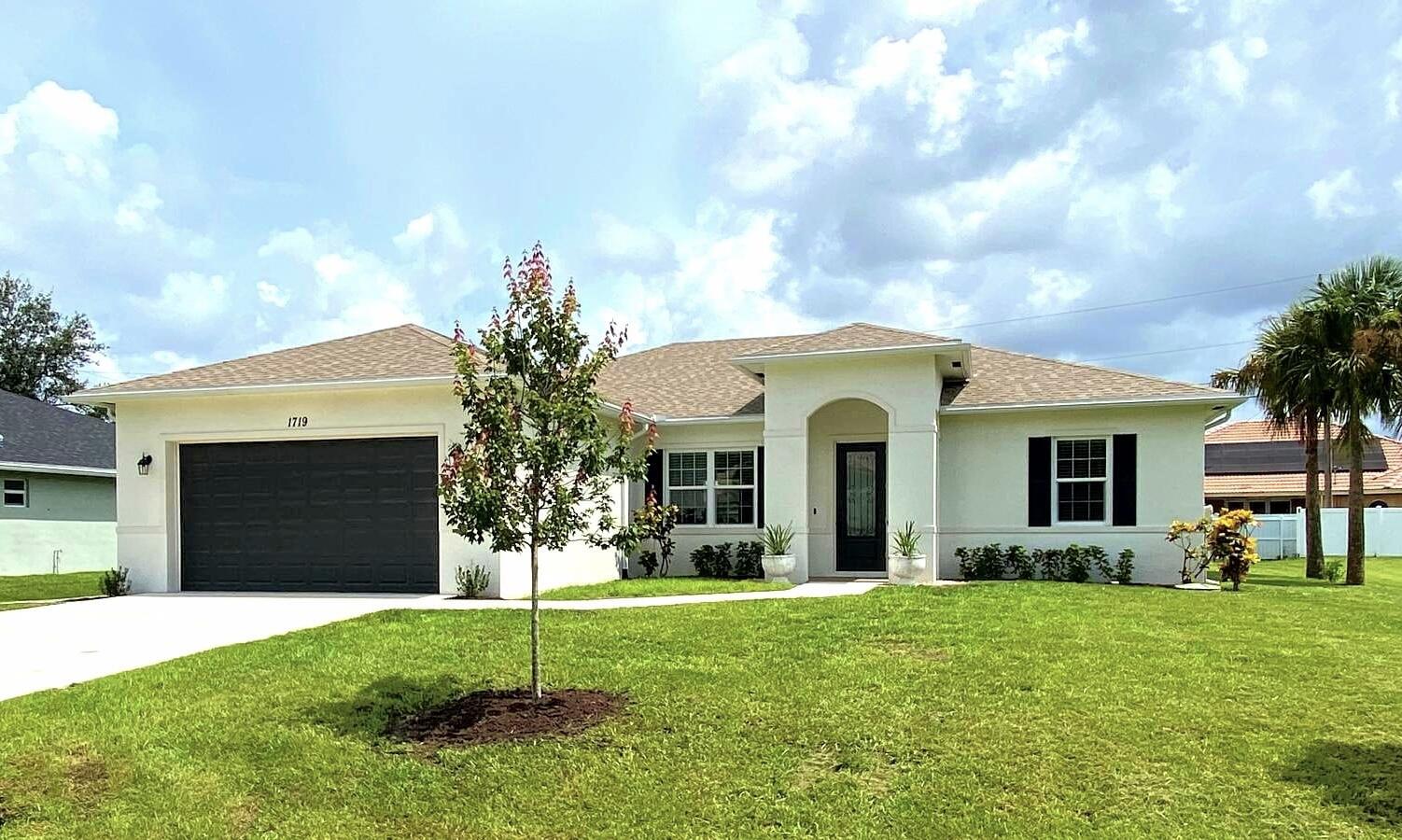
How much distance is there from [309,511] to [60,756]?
8992mm

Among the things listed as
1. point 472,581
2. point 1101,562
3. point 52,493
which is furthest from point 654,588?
point 52,493

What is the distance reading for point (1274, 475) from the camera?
120 ft

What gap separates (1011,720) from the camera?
6.33 meters

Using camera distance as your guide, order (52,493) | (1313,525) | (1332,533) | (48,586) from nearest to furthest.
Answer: (48,586) → (1313,525) → (52,493) → (1332,533)

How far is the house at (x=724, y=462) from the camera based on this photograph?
47.0 ft

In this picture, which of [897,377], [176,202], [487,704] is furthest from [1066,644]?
[176,202]

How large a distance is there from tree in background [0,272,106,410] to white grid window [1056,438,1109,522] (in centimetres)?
4796

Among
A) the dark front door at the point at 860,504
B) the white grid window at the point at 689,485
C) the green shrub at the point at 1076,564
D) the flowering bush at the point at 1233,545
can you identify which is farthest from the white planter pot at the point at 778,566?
the flowering bush at the point at 1233,545

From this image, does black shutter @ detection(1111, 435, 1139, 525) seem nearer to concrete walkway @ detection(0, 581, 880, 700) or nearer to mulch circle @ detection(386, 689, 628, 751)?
concrete walkway @ detection(0, 581, 880, 700)

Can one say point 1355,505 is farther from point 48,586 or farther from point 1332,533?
point 48,586

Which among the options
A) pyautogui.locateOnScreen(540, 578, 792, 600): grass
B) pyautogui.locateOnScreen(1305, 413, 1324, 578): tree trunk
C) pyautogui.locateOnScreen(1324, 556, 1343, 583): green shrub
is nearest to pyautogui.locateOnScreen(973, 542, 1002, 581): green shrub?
pyautogui.locateOnScreen(540, 578, 792, 600): grass

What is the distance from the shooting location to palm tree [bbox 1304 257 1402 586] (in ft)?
55.8

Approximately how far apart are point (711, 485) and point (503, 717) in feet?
36.0

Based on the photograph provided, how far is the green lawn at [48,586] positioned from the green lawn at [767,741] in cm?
940
